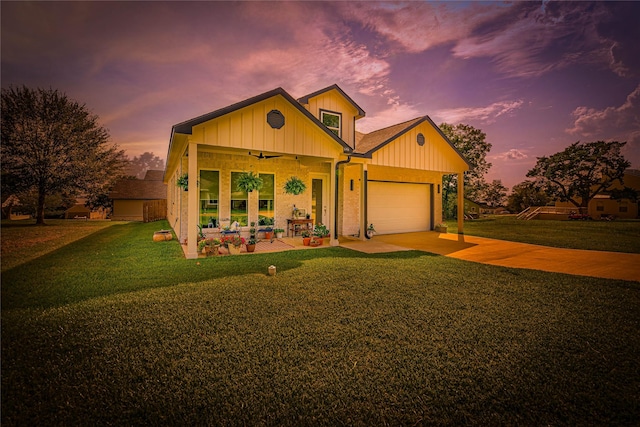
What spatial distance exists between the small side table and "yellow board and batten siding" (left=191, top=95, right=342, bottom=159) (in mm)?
3005

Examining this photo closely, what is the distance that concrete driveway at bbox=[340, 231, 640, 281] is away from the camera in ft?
21.2

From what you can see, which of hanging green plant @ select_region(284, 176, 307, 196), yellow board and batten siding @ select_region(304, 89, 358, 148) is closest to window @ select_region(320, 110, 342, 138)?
yellow board and batten siding @ select_region(304, 89, 358, 148)

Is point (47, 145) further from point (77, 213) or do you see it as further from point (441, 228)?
point (441, 228)

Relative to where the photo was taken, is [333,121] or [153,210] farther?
[153,210]

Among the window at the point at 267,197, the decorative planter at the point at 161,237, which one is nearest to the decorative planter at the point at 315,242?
the window at the point at 267,197

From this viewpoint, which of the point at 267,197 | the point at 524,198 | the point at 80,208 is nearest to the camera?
the point at 267,197

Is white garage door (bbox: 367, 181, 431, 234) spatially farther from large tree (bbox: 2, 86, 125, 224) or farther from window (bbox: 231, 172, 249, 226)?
large tree (bbox: 2, 86, 125, 224)

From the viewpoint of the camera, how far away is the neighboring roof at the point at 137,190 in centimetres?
3017

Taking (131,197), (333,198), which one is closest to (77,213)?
(131,197)

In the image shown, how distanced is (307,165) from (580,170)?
3292 cm

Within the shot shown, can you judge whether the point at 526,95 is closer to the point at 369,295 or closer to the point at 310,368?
the point at 369,295

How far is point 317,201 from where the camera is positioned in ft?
40.1

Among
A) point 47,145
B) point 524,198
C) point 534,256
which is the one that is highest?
point 47,145

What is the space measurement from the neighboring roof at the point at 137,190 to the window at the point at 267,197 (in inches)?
1049
